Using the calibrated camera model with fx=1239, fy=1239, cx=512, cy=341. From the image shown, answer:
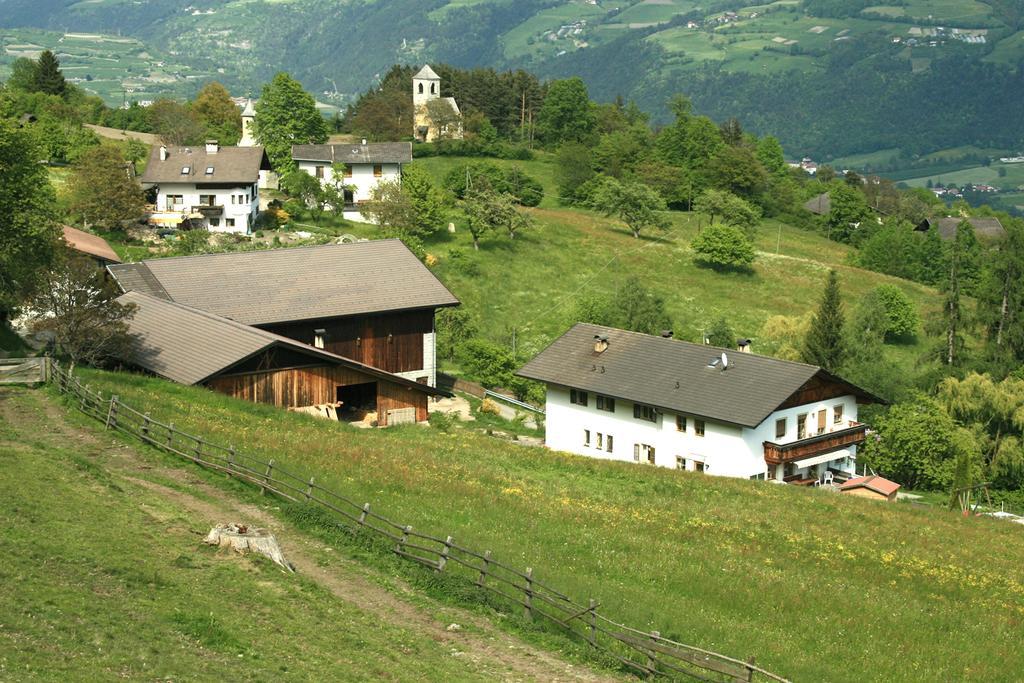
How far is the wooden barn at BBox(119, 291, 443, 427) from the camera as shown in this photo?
4834cm

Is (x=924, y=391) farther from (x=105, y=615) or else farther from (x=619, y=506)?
(x=105, y=615)

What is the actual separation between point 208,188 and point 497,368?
38.9m

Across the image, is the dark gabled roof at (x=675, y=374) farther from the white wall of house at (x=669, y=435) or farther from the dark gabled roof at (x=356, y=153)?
the dark gabled roof at (x=356, y=153)

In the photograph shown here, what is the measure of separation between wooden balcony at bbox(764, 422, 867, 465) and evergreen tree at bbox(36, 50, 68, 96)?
111m

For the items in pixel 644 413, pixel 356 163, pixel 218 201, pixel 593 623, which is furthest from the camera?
pixel 356 163

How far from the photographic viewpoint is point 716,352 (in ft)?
197

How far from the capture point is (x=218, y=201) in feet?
327

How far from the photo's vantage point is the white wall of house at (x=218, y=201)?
325 feet

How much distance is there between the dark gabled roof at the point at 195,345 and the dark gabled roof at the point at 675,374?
39.2 feet

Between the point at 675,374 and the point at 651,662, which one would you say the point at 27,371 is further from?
the point at 675,374

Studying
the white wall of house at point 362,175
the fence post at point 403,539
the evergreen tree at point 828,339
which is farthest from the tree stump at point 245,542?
the white wall of house at point 362,175

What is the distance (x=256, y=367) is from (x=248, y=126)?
89086 millimetres

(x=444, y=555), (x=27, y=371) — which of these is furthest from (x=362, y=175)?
(x=444, y=555)

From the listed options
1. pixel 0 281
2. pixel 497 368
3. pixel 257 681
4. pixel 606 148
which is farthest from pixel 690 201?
pixel 257 681
